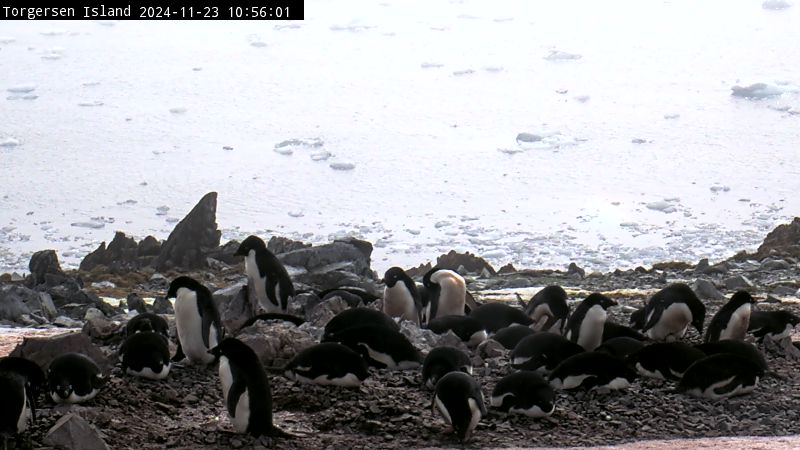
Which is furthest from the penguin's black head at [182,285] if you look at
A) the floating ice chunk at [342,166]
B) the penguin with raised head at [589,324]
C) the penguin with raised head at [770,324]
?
the floating ice chunk at [342,166]

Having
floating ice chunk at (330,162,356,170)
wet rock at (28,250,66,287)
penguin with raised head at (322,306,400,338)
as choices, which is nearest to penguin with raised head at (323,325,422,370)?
penguin with raised head at (322,306,400,338)

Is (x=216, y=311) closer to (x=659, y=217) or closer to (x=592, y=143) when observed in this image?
(x=659, y=217)

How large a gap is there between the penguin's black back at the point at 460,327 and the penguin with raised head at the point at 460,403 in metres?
1.89

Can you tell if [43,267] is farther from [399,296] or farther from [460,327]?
[460,327]

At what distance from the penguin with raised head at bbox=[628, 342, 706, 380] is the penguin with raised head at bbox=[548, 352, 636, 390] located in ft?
1.08

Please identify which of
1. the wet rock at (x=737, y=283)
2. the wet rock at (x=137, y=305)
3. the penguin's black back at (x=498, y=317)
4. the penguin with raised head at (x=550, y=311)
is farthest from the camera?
the wet rock at (x=737, y=283)

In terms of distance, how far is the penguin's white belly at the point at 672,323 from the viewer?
8000 mm

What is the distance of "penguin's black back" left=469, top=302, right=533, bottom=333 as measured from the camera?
8305mm

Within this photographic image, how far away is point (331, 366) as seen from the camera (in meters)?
6.36

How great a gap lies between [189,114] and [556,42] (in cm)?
1063

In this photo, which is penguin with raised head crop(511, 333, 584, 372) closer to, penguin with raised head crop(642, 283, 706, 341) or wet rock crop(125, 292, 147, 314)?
penguin with raised head crop(642, 283, 706, 341)

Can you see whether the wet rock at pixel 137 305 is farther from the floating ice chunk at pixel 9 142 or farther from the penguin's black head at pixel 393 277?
the floating ice chunk at pixel 9 142

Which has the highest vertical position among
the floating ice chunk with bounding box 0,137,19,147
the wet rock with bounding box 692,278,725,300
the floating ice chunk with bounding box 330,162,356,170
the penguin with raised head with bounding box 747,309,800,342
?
the penguin with raised head with bounding box 747,309,800,342

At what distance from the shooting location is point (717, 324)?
25.7 ft
